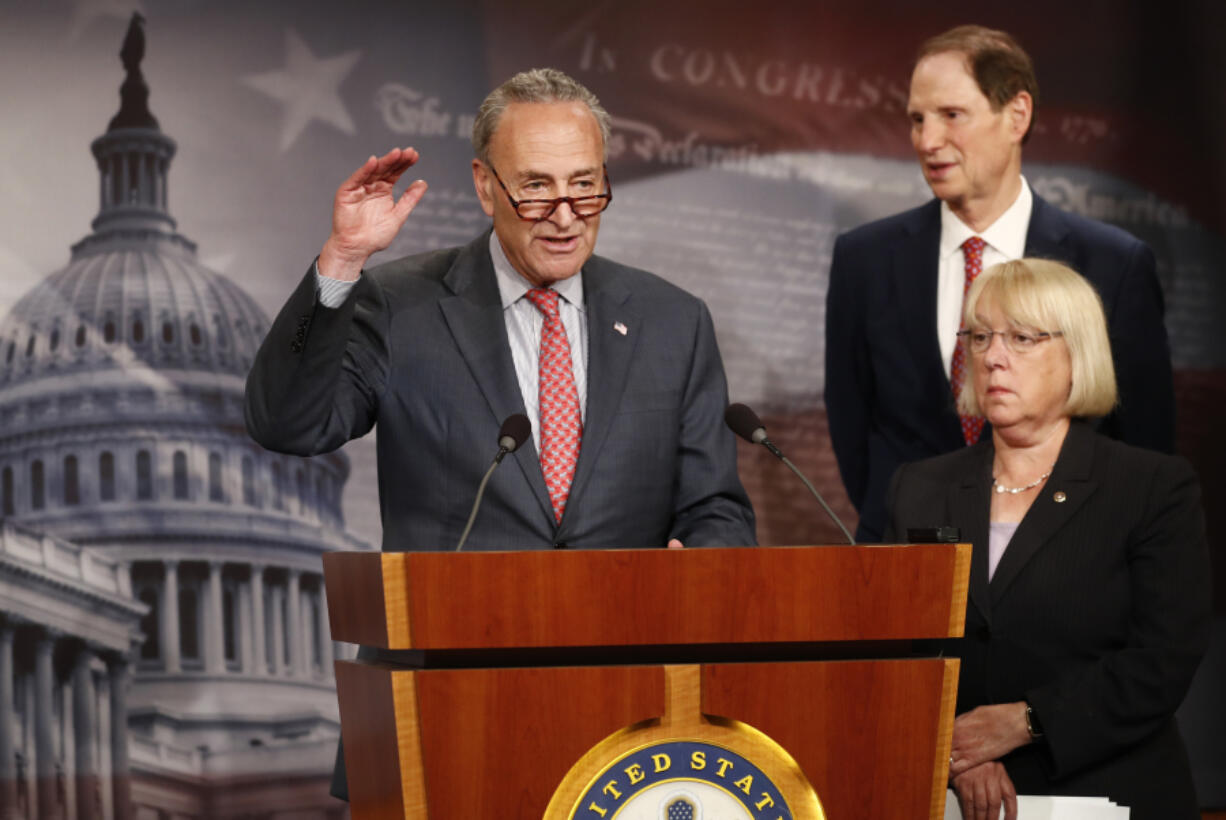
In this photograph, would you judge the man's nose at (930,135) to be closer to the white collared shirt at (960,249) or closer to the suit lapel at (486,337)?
the white collared shirt at (960,249)

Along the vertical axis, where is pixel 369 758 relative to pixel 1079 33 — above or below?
below

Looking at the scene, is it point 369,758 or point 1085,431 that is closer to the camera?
point 369,758

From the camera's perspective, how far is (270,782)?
4.10 m

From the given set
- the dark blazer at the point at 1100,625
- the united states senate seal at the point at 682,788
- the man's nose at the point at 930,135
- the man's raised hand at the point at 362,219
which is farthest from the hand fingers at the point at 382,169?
the man's nose at the point at 930,135

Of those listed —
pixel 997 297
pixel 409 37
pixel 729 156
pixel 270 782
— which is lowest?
pixel 270 782

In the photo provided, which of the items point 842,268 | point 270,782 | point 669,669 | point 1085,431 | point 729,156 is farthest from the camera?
point 729,156

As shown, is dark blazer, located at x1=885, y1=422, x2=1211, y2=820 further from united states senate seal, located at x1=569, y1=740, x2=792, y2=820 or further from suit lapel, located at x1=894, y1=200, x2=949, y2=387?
united states senate seal, located at x1=569, y1=740, x2=792, y2=820

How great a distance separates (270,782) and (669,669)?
109 inches

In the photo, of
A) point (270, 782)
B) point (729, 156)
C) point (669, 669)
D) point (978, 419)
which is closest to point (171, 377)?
point (270, 782)

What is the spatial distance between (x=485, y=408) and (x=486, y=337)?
13 centimetres

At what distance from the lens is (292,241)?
423 centimetres

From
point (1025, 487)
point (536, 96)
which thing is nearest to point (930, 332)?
point (1025, 487)

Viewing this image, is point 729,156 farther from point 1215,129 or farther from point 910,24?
point 1215,129

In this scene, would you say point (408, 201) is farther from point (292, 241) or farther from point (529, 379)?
point (292, 241)
